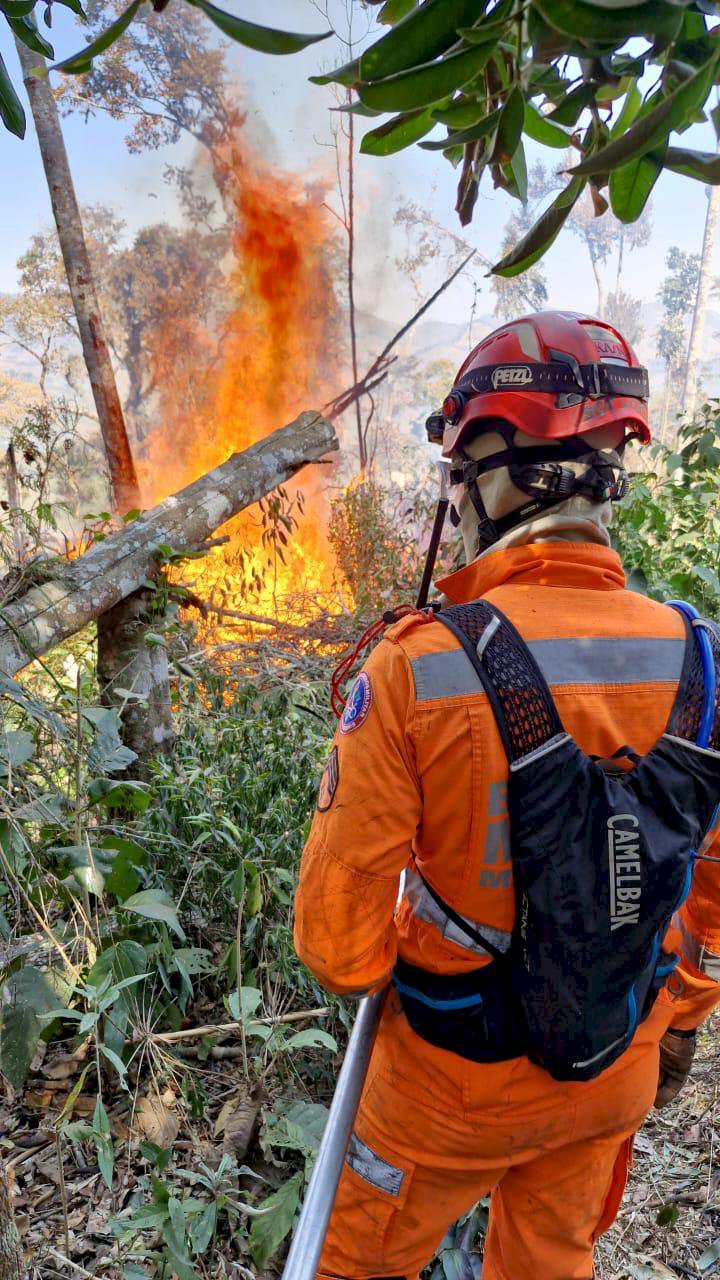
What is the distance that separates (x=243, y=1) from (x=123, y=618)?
9534 millimetres

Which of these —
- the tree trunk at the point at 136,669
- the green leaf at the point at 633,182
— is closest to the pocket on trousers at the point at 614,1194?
the green leaf at the point at 633,182

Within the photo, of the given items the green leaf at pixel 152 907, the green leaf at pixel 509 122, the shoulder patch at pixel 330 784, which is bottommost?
the green leaf at pixel 152 907

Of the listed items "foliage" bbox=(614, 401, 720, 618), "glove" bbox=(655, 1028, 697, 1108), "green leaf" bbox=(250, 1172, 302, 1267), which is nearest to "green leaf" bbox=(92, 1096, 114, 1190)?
"green leaf" bbox=(250, 1172, 302, 1267)

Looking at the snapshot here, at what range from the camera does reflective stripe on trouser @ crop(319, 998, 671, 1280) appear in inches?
52.4

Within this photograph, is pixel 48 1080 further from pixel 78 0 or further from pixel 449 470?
pixel 78 0

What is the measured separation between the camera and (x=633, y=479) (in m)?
4.34

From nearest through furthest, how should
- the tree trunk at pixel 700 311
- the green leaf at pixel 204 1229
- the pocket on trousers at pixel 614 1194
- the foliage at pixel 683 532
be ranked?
the pocket on trousers at pixel 614 1194 → the green leaf at pixel 204 1229 → the foliage at pixel 683 532 → the tree trunk at pixel 700 311

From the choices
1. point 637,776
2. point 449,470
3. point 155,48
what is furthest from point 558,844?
point 155,48

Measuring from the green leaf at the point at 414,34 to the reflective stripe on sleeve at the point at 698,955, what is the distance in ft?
5.27

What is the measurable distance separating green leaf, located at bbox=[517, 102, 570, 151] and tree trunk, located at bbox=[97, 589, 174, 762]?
2956mm

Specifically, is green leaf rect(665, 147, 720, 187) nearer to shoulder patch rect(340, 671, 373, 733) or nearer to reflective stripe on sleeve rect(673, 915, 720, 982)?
shoulder patch rect(340, 671, 373, 733)

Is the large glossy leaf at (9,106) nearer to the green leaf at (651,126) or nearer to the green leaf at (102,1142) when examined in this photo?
the green leaf at (651,126)

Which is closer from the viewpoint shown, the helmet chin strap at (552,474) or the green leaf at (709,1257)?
the helmet chin strap at (552,474)

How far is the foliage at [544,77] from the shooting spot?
1.80 feet
